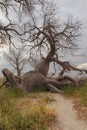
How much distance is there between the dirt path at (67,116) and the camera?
1271 centimetres

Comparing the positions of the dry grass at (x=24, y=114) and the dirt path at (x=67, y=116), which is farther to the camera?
the dirt path at (x=67, y=116)

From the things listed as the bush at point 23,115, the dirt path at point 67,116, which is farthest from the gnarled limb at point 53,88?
the bush at point 23,115

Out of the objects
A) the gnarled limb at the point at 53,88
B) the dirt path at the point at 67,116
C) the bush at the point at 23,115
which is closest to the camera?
the bush at the point at 23,115

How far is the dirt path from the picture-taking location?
12.7 meters

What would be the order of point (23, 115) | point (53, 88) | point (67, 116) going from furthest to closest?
point (53, 88), point (67, 116), point (23, 115)

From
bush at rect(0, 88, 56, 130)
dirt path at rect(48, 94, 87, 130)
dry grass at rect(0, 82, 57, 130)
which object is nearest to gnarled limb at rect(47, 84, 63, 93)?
dirt path at rect(48, 94, 87, 130)

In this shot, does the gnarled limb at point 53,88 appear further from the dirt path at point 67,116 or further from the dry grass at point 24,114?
the dry grass at point 24,114

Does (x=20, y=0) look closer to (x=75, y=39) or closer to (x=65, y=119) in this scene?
(x=75, y=39)

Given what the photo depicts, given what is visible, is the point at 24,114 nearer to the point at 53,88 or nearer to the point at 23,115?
the point at 23,115

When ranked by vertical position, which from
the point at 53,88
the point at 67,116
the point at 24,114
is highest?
the point at 24,114

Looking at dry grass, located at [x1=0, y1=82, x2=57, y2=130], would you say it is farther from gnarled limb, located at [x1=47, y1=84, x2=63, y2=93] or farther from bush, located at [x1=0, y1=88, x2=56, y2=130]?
gnarled limb, located at [x1=47, y1=84, x2=63, y2=93]

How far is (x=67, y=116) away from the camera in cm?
1381

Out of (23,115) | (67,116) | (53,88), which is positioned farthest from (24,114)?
(53,88)

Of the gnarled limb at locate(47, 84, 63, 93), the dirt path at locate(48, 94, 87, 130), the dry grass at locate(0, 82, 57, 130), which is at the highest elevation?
the dry grass at locate(0, 82, 57, 130)
